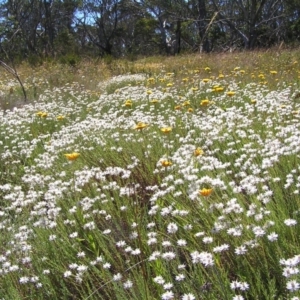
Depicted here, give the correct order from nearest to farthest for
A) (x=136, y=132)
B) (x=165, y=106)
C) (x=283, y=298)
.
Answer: (x=283, y=298)
(x=136, y=132)
(x=165, y=106)

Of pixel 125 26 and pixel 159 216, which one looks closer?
pixel 159 216

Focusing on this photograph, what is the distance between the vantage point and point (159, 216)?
7.51 feet

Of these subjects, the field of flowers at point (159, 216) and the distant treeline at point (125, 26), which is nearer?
the field of flowers at point (159, 216)

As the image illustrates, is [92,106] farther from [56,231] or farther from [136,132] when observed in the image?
[56,231]

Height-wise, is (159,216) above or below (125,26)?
below

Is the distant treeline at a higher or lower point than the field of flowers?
higher

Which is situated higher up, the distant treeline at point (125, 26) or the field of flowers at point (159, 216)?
the distant treeline at point (125, 26)

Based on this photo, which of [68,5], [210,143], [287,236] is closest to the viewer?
[287,236]

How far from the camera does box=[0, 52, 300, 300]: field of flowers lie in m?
1.75

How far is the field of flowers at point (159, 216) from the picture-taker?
5.75 ft

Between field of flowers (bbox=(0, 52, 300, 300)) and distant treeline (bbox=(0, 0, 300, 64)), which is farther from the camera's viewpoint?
distant treeline (bbox=(0, 0, 300, 64))

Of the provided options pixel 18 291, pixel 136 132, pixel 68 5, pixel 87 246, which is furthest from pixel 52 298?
pixel 68 5

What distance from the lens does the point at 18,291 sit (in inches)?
78.7

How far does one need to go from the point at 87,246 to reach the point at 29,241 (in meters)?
0.34
